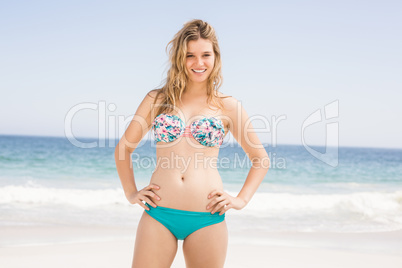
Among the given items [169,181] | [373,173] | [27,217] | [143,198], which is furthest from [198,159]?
[373,173]

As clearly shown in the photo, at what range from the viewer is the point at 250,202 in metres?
10.1

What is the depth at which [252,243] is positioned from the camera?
5.96 metres

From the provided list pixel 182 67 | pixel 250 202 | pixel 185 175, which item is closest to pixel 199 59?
pixel 182 67

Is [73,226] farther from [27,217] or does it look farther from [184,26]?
[184,26]

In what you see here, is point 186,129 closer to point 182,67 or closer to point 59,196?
point 182,67

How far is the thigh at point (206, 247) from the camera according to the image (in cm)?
248

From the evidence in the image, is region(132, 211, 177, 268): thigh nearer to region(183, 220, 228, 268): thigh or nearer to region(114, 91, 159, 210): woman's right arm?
region(183, 220, 228, 268): thigh

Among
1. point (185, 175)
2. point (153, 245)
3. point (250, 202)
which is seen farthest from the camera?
point (250, 202)

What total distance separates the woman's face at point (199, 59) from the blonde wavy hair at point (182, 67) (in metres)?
0.03

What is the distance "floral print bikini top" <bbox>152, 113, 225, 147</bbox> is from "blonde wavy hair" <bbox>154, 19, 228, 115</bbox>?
0.11 m

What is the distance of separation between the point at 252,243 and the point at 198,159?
149 inches

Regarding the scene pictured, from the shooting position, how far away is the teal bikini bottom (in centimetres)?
Result: 247

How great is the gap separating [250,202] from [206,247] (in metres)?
7.83

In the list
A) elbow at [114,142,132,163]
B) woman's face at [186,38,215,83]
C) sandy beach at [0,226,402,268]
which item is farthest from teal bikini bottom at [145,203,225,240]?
sandy beach at [0,226,402,268]
